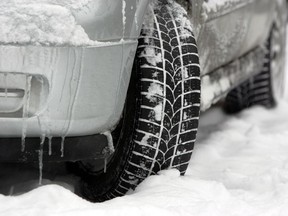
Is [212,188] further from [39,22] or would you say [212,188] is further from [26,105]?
[39,22]

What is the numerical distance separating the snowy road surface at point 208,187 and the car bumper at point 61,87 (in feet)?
0.87

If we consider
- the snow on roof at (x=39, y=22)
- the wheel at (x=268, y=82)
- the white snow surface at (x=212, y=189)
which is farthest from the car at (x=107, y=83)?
the wheel at (x=268, y=82)

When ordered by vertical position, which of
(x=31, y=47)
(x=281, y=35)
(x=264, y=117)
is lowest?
(x=264, y=117)

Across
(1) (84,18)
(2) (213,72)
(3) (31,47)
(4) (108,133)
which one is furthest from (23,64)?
(2) (213,72)

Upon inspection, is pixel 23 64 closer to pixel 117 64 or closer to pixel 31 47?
pixel 31 47

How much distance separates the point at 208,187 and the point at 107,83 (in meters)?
0.68

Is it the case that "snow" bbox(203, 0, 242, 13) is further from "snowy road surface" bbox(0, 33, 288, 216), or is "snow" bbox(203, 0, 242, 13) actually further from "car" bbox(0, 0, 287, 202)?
"snowy road surface" bbox(0, 33, 288, 216)

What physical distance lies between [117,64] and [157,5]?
506mm

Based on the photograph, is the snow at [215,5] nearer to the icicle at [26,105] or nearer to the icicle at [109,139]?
the icicle at [109,139]

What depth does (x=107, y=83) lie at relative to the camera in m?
2.89

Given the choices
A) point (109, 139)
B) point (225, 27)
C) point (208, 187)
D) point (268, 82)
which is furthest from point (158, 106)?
point (268, 82)

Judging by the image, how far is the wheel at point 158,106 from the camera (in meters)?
3.11

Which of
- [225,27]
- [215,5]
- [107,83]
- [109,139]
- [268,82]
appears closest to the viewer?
[107,83]

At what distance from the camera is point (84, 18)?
2.74 m
